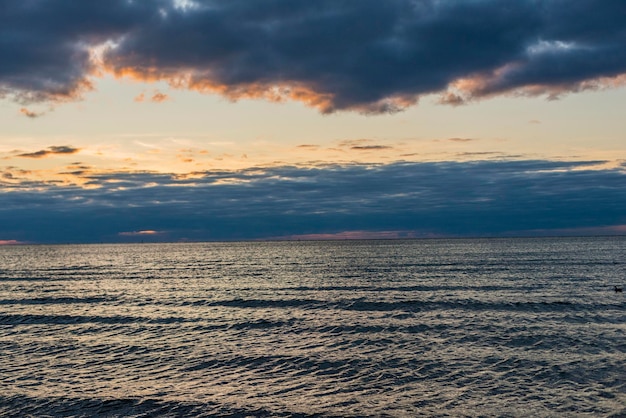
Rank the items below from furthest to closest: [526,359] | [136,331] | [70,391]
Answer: [136,331], [526,359], [70,391]

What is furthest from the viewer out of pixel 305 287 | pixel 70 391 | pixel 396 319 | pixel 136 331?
pixel 305 287

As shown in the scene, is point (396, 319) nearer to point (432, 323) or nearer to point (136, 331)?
point (432, 323)

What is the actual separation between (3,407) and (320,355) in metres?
15.3

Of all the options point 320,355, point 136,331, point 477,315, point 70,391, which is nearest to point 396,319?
point 477,315

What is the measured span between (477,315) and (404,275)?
4007 cm

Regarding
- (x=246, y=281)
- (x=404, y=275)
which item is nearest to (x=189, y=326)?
(x=246, y=281)

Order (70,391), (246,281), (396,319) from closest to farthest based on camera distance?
(70,391) → (396,319) → (246,281)

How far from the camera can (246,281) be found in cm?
7619

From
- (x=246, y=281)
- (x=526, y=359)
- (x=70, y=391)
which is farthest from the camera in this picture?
(x=246, y=281)

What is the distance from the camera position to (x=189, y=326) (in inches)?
1547

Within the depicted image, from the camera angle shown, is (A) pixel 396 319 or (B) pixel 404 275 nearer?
(A) pixel 396 319

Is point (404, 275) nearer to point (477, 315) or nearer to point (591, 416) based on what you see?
point (477, 315)

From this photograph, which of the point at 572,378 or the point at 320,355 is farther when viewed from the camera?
the point at 320,355

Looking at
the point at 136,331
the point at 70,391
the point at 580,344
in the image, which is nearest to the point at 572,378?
the point at 580,344
